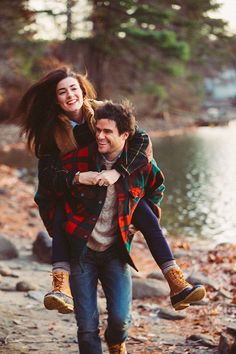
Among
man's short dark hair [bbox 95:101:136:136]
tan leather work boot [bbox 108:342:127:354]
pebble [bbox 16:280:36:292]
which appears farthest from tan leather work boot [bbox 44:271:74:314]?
pebble [bbox 16:280:36:292]

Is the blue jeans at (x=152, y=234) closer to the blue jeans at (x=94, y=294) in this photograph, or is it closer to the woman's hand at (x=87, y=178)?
the blue jeans at (x=94, y=294)

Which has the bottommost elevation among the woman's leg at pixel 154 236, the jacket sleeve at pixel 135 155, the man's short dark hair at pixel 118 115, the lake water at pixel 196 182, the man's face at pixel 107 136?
the lake water at pixel 196 182

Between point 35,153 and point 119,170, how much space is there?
64 centimetres

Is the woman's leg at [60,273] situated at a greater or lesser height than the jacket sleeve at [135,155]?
lesser

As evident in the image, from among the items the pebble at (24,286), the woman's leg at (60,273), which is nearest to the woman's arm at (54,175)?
the woman's leg at (60,273)

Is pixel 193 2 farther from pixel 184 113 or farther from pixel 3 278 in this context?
pixel 184 113

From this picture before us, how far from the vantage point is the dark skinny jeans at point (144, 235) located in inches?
151

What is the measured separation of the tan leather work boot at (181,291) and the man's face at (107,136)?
2.89 ft

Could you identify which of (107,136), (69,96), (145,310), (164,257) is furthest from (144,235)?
(145,310)

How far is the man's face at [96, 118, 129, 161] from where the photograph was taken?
146 inches

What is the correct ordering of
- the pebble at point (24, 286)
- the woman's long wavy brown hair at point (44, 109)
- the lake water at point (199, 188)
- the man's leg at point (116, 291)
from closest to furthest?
the man's leg at point (116, 291), the woman's long wavy brown hair at point (44, 109), the pebble at point (24, 286), the lake water at point (199, 188)

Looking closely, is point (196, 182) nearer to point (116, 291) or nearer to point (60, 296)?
point (116, 291)

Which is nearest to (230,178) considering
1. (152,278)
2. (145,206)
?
(152,278)

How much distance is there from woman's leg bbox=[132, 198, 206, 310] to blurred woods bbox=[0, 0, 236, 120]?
6.63 m
